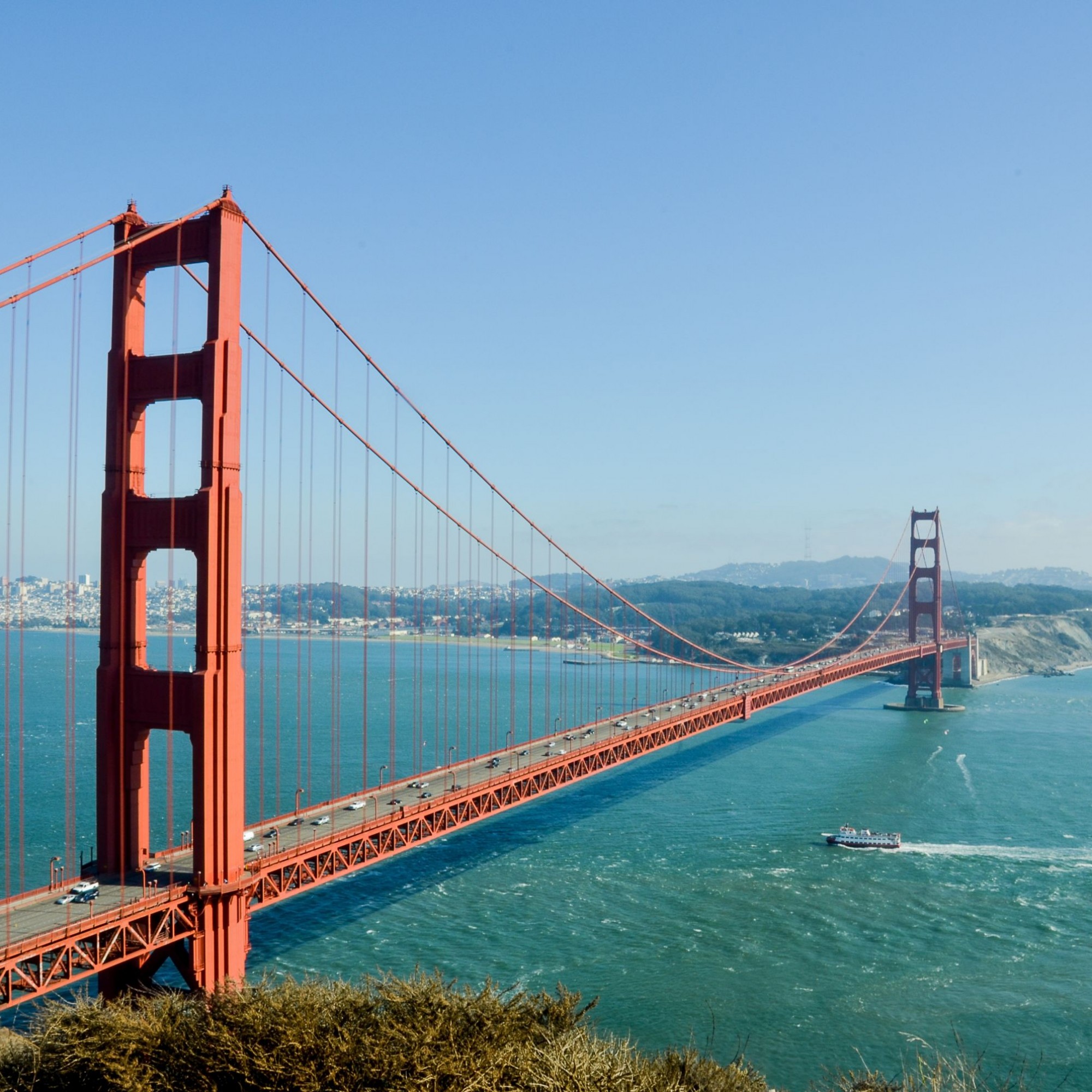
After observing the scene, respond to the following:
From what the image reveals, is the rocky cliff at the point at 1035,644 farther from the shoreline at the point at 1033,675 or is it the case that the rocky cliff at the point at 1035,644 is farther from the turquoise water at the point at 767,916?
the turquoise water at the point at 767,916

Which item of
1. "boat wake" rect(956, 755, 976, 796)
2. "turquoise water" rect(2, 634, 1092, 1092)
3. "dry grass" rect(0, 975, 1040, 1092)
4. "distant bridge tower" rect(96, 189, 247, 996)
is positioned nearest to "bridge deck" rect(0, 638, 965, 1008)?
"distant bridge tower" rect(96, 189, 247, 996)

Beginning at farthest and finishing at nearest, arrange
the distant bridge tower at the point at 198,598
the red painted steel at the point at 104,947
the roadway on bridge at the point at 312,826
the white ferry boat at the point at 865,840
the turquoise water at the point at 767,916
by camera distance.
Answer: the white ferry boat at the point at 865,840 → the turquoise water at the point at 767,916 → the distant bridge tower at the point at 198,598 → the roadway on bridge at the point at 312,826 → the red painted steel at the point at 104,947

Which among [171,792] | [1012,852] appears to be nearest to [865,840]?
[1012,852]

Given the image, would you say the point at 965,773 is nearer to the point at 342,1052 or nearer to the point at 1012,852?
the point at 1012,852

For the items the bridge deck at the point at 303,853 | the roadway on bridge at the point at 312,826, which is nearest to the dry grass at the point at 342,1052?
the bridge deck at the point at 303,853

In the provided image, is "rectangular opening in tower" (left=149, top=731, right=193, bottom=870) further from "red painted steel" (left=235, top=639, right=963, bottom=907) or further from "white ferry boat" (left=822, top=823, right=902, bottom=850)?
"white ferry boat" (left=822, top=823, right=902, bottom=850)

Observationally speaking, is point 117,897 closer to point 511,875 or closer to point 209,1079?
point 209,1079
